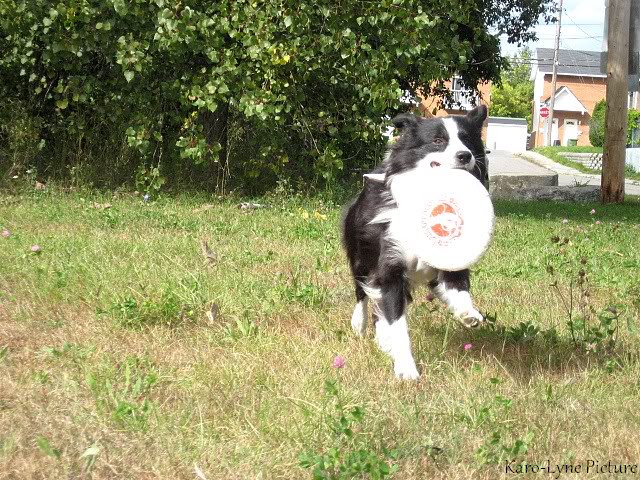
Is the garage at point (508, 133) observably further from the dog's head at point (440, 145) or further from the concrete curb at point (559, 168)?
the dog's head at point (440, 145)

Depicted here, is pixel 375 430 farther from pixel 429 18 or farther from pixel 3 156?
pixel 3 156

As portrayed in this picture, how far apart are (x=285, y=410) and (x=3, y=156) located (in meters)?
8.81

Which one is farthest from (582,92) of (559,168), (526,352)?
(526,352)

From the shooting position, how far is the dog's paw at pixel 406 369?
3.91 m

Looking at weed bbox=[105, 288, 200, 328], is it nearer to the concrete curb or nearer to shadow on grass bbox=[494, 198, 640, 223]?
shadow on grass bbox=[494, 198, 640, 223]

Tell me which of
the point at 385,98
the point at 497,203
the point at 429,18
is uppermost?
the point at 429,18

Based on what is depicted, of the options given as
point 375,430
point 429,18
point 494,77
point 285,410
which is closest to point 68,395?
point 285,410

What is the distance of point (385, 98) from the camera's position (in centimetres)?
1025

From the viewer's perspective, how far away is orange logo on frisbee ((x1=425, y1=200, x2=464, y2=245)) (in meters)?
3.92

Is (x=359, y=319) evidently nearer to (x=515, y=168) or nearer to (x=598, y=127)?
(x=515, y=168)

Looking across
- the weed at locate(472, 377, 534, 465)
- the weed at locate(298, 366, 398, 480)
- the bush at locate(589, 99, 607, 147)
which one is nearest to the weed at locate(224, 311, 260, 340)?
the weed at locate(298, 366, 398, 480)

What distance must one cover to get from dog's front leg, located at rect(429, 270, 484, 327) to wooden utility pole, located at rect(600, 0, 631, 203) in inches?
433

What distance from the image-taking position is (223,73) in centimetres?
992

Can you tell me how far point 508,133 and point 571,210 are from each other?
62.3m
